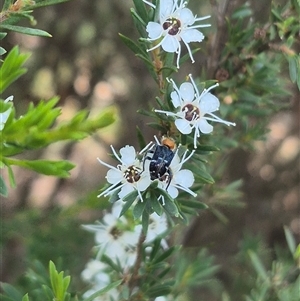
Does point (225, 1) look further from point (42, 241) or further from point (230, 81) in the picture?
point (42, 241)

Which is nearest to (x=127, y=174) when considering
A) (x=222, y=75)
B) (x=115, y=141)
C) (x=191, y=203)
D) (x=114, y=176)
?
(x=114, y=176)

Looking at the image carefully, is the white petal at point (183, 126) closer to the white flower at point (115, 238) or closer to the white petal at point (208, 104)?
the white petal at point (208, 104)

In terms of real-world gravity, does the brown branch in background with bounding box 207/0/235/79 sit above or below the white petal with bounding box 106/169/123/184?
above

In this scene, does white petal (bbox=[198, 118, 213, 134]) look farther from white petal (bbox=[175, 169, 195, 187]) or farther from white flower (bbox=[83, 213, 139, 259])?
white flower (bbox=[83, 213, 139, 259])

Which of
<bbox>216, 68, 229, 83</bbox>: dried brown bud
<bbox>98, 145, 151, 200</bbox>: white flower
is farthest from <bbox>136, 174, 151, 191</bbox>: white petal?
<bbox>216, 68, 229, 83</bbox>: dried brown bud

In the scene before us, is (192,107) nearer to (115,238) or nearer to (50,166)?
(50,166)
